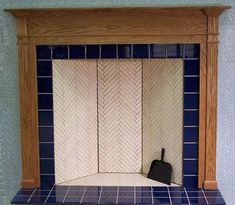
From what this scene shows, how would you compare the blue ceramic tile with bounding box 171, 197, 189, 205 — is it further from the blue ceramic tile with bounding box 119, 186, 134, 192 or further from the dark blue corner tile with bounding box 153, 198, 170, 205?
the blue ceramic tile with bounding box 119, 186, 134, 192

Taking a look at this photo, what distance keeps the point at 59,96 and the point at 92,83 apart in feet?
0.80

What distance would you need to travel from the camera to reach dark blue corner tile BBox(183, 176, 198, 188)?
222cm

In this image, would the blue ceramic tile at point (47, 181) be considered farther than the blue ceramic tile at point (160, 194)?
Yes

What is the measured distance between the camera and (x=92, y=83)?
240 centimetres

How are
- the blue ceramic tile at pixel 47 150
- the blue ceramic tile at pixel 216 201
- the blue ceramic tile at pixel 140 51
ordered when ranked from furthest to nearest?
the blue ceramic tile at pixel 47 150 < the blue ceramic tile at pixel 140 51 < the blue ceramic tile at pixel 216 201

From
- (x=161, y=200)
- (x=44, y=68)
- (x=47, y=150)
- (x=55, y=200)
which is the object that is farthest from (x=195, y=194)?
(x=44, y=68)

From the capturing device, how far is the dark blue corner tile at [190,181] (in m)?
2.22

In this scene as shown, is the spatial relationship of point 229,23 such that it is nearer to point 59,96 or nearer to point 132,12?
point 132,12

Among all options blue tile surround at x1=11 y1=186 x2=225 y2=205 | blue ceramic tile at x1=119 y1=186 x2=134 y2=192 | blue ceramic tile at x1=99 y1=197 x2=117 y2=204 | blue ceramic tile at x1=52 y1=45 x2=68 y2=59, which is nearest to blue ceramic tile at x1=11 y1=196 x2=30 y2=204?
blue tile surround at x1=11 y1=186 x2=225 y2=205

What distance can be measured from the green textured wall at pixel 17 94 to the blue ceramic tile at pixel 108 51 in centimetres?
21

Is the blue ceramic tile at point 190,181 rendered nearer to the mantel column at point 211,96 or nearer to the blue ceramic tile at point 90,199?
the mantel column at point 211,96

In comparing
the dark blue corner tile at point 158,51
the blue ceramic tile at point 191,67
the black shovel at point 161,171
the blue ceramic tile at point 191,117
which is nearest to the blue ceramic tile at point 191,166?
the black shovel at point 161,171

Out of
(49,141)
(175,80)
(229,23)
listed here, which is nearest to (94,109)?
(49,141)

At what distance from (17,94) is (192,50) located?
952mm
